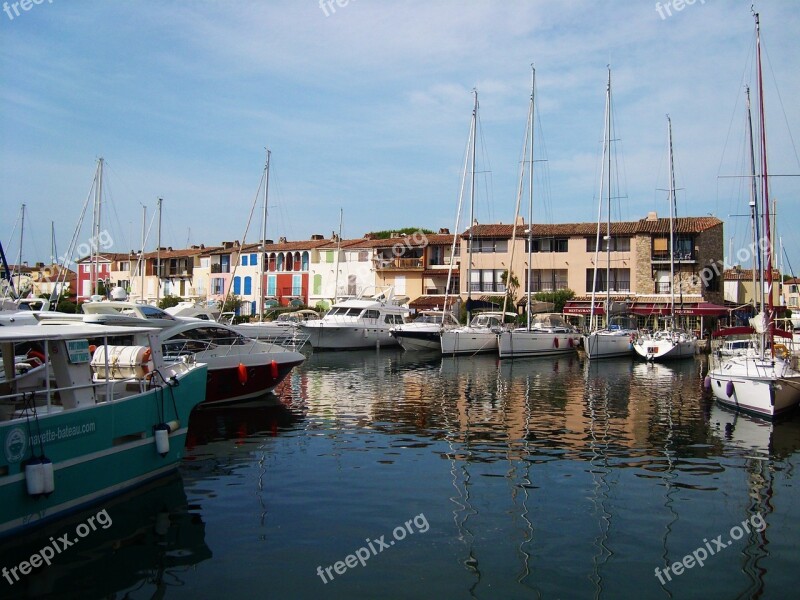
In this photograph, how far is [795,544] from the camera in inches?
425

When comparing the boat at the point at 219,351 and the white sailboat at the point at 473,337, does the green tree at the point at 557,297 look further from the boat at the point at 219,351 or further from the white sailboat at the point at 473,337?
the boat at the point at 219,351

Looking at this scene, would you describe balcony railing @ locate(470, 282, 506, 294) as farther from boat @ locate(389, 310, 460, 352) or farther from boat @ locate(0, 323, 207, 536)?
boat @ locate(0, 323, 207, 536)

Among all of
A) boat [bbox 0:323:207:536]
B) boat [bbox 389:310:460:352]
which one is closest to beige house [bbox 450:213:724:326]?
boat [bbox 389:310:460:352]

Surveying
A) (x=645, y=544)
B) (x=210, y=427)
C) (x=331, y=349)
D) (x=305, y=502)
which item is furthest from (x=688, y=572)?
(x=331, y=349)

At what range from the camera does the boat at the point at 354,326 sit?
50344 millimetres

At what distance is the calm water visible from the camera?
9398 mm

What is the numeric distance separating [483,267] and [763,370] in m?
48.3

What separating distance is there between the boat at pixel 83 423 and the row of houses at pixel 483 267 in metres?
41.1

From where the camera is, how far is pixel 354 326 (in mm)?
51062

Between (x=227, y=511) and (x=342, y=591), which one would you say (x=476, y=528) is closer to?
(x=342, y=591)

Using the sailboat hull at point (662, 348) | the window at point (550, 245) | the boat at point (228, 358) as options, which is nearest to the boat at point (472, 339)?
the sailboat hull at point (662, 348)

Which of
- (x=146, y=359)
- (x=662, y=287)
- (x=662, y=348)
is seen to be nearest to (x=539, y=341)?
(x=662, y=348)

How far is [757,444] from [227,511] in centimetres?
1296

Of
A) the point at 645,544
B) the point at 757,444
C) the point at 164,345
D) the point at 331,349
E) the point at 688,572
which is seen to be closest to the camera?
the point at 688,572
